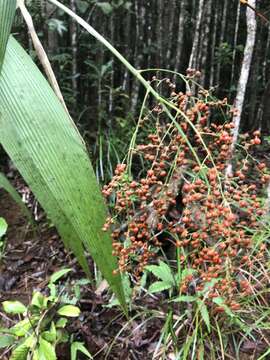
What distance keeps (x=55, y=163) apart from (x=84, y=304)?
1.44 m

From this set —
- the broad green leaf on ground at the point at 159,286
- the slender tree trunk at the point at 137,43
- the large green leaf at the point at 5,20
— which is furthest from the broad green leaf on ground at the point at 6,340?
the slender tree trunk at the point at 137,43

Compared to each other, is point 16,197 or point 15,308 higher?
point 16,197

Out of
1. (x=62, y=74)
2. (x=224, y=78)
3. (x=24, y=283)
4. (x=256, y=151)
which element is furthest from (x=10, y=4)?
(x=224, y=78)

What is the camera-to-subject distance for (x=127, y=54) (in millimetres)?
3221

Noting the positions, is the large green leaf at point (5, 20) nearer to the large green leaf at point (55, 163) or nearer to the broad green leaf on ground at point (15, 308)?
the large green leaf at point (55, 163)

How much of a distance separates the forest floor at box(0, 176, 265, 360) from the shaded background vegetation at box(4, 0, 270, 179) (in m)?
0.57

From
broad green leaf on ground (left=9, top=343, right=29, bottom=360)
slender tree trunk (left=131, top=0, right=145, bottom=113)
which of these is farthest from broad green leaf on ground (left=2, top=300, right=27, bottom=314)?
slender tree trunk (left=131, top=0, right=145, bottom=113)

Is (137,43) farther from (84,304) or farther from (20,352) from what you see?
(20,352)

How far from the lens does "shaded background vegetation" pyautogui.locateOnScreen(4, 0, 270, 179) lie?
9.18 ft

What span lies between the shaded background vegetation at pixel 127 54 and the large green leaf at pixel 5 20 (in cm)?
196

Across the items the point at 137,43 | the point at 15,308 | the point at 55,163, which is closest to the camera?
the point at 55,163

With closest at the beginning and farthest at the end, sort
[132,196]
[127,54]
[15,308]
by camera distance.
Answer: [15,308], [132,196], [127,54]

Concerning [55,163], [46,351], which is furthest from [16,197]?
[46,351]

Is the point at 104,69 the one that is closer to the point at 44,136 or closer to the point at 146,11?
the point at 146,11
